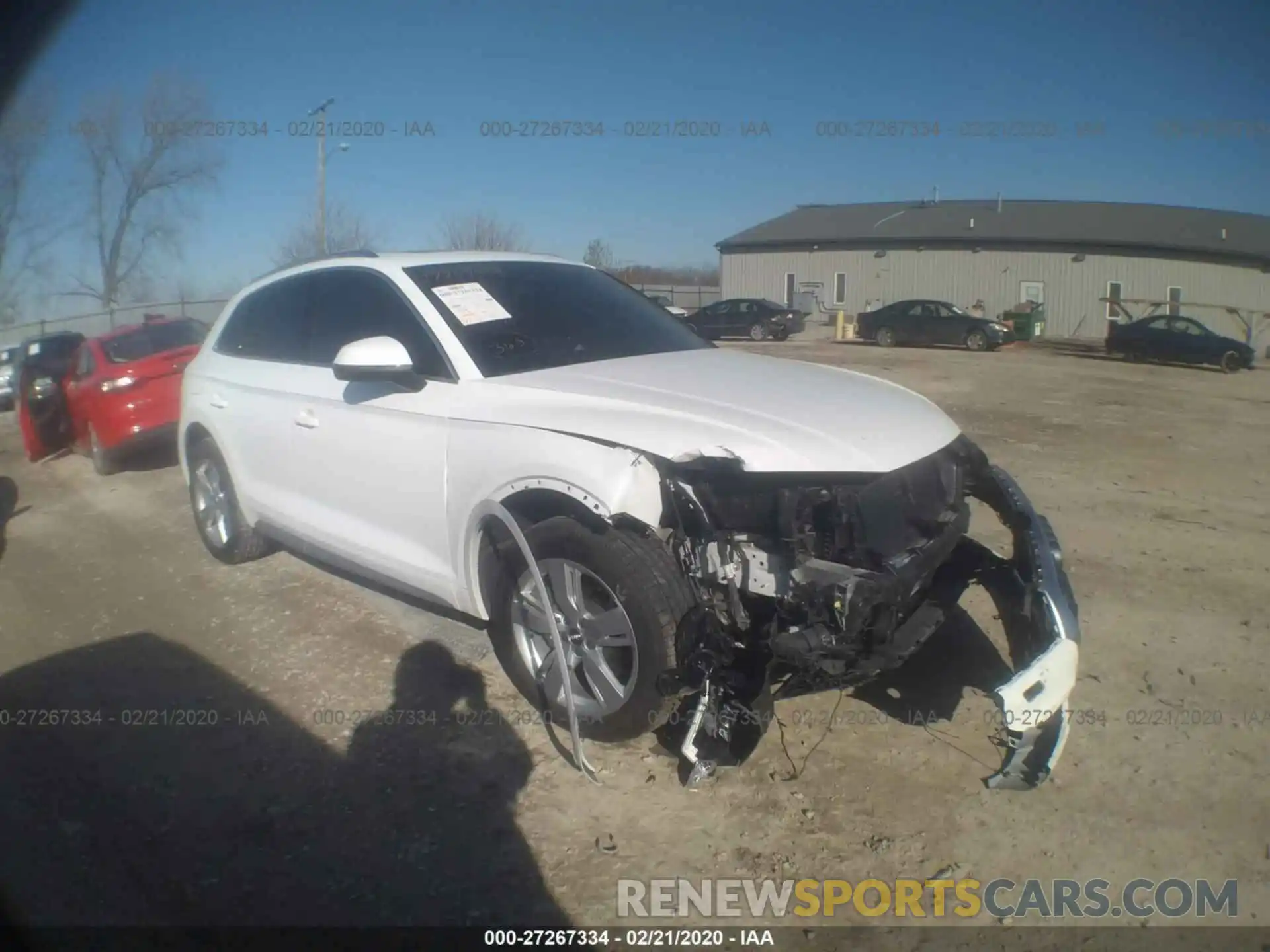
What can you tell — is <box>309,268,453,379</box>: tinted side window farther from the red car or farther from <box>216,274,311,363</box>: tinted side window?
the red car

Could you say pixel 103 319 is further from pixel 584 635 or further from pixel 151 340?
pixel 584 635

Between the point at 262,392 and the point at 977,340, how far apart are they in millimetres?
25160

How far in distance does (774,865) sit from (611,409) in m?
1.60

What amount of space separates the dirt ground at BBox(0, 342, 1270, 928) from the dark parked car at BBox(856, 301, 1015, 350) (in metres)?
22.2

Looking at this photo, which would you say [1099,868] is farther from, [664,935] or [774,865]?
[664,935]

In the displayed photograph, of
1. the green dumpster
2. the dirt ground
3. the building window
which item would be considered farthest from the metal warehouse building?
the dirt ground

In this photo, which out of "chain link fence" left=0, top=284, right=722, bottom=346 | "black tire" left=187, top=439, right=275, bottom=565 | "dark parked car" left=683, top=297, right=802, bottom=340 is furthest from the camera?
"dark parked car" left=683, top=297, right=802, bottom=340

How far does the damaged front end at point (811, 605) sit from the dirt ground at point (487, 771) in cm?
31

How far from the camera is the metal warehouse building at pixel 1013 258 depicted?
33.6 metres

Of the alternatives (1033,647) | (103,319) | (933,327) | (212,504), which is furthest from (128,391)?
(933,327)

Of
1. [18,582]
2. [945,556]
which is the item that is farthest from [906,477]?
[18,582]

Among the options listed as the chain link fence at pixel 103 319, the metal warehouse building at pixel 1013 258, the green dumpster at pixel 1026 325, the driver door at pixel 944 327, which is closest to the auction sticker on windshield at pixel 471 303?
the chain link fence at pixel 103 319

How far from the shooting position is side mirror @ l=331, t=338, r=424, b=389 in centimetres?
354

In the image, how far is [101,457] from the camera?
28.6ft
